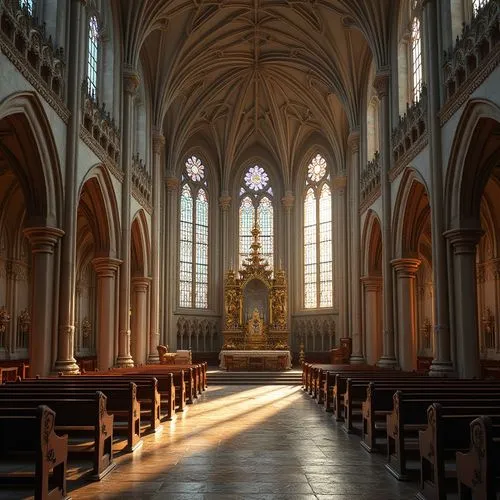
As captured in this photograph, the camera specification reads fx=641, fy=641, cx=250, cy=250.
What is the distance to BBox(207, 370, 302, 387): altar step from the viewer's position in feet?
93.8

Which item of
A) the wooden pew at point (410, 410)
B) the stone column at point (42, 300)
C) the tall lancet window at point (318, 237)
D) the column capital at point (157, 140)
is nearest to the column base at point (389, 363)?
the stone column at point (42, 300)

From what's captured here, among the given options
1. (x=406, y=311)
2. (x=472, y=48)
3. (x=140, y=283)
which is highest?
(x=472, y=48)

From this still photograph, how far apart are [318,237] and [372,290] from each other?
10.7m

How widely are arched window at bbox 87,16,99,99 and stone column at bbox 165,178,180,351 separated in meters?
14.0

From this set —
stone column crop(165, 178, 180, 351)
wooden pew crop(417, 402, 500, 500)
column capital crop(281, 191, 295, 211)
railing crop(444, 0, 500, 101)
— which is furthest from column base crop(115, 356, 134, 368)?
column capital crop(281, 191, 295, 211)

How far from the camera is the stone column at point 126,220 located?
81.7 ft

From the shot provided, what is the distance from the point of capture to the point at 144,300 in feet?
103

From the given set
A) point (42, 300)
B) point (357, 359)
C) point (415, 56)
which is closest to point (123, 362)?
point (42, 300)

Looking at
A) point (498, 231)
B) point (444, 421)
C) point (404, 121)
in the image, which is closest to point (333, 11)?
point (404, 121)

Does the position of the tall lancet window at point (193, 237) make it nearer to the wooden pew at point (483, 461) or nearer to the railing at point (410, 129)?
the railing at point (410, 129)

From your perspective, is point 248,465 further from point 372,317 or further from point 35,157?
point 372,317

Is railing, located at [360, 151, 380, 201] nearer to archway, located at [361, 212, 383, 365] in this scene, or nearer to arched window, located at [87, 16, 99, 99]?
archway, located at [361, 212, 383, 365]

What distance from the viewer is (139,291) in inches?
1229

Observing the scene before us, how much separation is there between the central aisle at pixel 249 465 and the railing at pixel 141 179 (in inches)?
585
